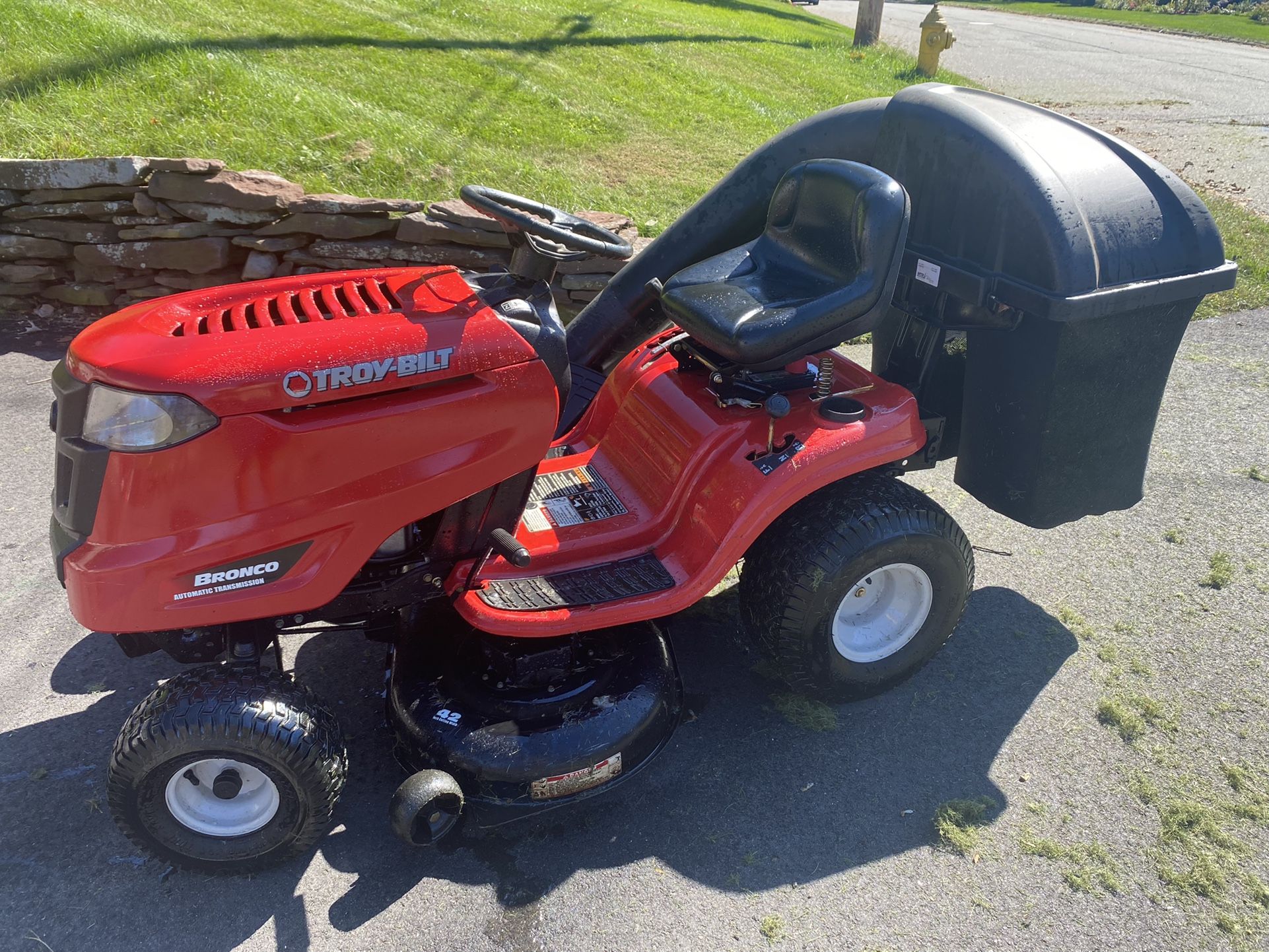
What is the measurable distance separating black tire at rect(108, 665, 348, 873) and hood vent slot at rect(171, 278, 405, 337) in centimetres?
80

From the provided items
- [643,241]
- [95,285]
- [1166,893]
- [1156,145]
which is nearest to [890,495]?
[1166,893]

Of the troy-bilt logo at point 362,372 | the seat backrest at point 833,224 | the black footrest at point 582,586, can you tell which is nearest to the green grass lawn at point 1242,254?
the seat backrest at point 833,224

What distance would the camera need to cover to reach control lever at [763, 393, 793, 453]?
2688 mm

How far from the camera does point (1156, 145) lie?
398 inches

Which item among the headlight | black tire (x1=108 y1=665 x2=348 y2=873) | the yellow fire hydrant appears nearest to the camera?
the headlight

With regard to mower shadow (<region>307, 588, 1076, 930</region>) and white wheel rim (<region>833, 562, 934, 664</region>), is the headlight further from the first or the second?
white wheel rim (<region>833, 562, 934, 664</region>)

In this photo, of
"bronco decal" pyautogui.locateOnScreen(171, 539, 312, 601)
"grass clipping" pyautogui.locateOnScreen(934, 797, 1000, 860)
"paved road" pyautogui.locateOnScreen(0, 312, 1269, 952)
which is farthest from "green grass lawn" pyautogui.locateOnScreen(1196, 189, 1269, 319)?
"bronco decal" pyautogui.locateOnScreen(171, 539, 312, 601)

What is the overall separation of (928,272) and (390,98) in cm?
514

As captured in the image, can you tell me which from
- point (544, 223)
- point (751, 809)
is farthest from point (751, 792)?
point (544, 223)

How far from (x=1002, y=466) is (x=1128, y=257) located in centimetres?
67

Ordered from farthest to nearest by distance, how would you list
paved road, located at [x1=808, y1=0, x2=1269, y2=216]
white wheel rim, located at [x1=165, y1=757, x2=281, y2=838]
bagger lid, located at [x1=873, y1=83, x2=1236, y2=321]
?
paved road, located at [x1=808, y1=0, x2=1269, y2=216] < bagger lid, located at [x1=873, y1=83, x2=1236, y2=321] < white wheel rim, located at [x1=165, y1=757, x2=281, y2=838]

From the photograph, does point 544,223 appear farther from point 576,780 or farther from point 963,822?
point 963,822

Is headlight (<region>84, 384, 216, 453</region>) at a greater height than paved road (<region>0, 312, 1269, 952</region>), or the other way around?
headlight (<region>84, 384, 216, 453</region>)

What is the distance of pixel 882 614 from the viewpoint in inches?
117
